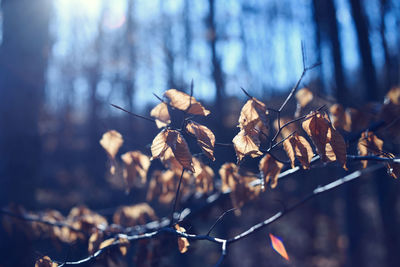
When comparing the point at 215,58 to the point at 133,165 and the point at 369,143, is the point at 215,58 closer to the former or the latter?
the point at 133,165

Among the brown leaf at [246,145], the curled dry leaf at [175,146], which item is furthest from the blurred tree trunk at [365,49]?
the curled dry leaf at [175,146]

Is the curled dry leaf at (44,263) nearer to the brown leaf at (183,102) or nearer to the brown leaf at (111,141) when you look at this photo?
the brown leaf at (111,141)

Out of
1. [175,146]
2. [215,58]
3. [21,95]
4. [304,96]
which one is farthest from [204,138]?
[215,58]

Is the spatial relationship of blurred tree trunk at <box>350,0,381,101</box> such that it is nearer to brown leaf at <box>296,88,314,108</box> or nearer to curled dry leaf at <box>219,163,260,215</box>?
brown leaf at <box>296,88,314,108</box>

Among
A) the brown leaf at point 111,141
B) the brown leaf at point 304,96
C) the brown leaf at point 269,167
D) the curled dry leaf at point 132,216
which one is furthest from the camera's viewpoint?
the curled dry leaf at point 132,216

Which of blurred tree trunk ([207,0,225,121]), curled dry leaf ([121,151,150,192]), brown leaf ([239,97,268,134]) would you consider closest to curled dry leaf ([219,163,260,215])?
curled dry leaf ([121,151,150,192])

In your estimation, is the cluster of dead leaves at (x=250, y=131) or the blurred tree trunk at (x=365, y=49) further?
A: the blurred tree trunk at (x=365, y=49)

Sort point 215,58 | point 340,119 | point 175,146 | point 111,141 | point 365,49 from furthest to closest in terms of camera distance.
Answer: point 215,58, point 365,49, point 340,119, point 111,141, point 175,146
